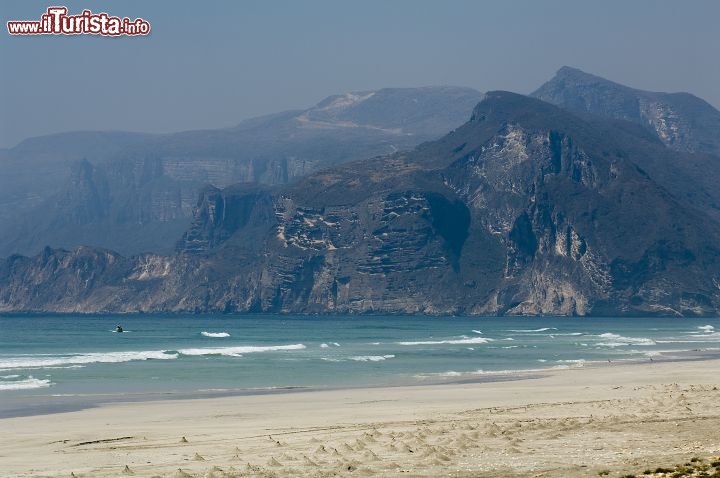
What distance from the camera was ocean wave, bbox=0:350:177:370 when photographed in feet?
261

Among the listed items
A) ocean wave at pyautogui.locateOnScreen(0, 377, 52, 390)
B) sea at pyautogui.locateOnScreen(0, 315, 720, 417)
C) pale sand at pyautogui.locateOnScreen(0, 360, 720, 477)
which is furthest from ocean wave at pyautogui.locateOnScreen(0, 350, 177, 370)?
pale sand at pyautogui.locateOnScreen(0, 360, 720, 477)

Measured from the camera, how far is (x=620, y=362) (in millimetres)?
81312

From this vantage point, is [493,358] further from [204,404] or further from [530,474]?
[530,474]

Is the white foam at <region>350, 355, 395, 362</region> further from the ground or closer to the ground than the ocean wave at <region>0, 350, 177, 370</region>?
closer to the ground

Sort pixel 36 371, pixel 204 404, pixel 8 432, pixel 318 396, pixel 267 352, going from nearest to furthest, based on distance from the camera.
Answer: pixel 8 432
pixel 204 404
pixel 318 396
pixel 36 371
pixel 267 352

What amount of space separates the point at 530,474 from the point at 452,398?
24520mm

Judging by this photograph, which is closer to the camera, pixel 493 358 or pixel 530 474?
pixel 530 474

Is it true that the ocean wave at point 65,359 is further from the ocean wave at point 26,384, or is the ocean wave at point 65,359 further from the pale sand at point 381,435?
the pale sand at point 381,435

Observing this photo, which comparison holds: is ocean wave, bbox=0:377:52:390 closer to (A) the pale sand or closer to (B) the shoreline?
(B) the shoreline

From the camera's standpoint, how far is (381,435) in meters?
33.6

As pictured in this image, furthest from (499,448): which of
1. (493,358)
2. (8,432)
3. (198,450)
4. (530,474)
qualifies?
(493,358)

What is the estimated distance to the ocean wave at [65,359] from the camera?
79.7 meters

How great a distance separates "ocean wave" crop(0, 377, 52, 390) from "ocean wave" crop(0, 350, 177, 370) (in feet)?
43.6

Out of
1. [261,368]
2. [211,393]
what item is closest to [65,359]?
[261,368]
